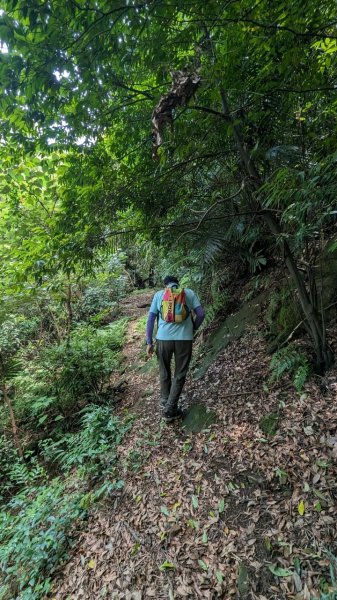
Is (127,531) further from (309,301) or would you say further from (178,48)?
(178,48)

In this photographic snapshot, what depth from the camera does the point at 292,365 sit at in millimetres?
3607

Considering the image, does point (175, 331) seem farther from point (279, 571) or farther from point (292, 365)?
point (279, 571)

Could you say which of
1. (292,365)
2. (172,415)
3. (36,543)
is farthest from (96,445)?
(292,365)

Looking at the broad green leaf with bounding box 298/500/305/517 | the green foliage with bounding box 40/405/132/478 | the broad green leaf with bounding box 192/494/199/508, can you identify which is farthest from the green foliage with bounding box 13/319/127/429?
the broad green leaf with bounding box 298/500/305/517

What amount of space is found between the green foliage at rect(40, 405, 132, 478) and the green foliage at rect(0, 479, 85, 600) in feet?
1.29

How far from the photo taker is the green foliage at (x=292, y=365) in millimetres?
3361

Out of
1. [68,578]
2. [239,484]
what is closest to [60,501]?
[68,578]

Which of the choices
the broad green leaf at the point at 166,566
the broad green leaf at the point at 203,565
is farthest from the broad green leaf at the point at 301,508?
the broad green leaf at the point at 166,566

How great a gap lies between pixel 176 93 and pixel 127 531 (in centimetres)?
416

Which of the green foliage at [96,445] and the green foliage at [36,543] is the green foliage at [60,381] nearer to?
the green foliage at [96,445]

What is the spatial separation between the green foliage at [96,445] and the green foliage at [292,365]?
2.43m

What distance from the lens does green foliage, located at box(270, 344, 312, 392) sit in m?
3.36

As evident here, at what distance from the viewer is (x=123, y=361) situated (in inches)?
305

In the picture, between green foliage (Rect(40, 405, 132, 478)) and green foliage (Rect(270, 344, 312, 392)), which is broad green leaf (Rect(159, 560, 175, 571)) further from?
green foliage (Rect(270, 344, 312, 392))
